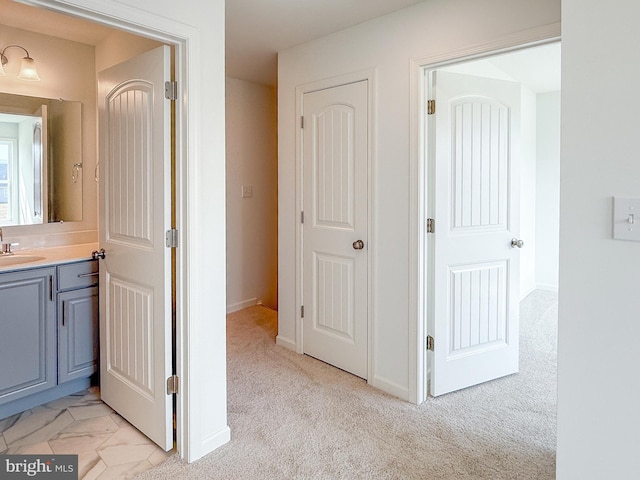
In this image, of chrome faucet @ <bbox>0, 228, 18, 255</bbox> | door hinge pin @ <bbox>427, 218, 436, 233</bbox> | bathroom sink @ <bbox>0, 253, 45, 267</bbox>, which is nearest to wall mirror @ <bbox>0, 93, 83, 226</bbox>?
chrome faucet @ <bbox>0, 228, 18, 255</bbox>

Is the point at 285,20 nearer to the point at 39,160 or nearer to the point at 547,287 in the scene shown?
the point at 39,160

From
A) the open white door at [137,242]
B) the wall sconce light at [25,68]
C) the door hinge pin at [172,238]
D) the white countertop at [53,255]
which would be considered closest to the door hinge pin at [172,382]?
the open white door at [137,242]

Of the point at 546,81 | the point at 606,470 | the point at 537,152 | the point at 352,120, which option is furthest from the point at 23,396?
the point at 537,152

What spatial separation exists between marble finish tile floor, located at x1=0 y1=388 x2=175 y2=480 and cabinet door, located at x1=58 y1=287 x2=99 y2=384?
20cm

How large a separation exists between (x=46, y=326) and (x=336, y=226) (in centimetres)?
191

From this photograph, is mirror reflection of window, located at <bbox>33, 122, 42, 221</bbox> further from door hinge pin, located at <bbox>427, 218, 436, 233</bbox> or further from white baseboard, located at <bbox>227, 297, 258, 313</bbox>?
door hinge pin, located at <bbox>427, 218, 436, 233</bbox>

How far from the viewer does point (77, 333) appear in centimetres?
266

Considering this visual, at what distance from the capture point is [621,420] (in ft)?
3.89

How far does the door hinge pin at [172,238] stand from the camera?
6.74 feet

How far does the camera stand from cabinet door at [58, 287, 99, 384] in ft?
8.49

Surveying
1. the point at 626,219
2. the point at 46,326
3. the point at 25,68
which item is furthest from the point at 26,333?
the point at 626,219

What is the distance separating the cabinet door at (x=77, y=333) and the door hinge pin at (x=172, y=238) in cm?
98

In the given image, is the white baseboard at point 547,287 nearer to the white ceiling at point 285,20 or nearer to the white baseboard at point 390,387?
the white baseboard at point 390,387

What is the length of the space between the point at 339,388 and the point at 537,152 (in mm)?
4313
